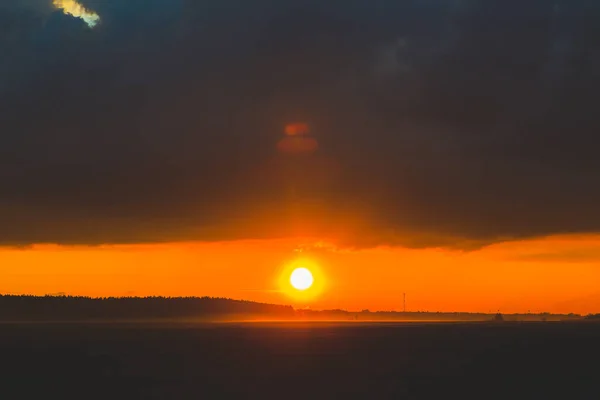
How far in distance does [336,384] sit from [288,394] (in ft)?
14.0

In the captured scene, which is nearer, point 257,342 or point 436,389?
point 436,389

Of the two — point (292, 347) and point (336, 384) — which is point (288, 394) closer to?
point (336, 384)

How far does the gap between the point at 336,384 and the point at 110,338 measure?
40.6m

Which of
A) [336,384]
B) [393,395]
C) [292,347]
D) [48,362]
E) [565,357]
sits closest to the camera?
[393,395]

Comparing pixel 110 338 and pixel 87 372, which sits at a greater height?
pixel 110 338

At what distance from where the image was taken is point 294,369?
173 ft

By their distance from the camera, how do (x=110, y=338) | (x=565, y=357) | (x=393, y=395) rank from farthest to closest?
(x=110, y=338)
(x=565, y=357)
(x=393, y=395)

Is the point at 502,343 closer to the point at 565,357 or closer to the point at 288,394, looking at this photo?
the point at 565,357

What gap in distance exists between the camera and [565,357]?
63.9m

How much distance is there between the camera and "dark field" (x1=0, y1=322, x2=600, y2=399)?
43594mm

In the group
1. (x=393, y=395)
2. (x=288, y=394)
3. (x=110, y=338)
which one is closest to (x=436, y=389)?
(x=393, y=395)

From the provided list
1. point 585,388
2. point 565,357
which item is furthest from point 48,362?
point 565,357

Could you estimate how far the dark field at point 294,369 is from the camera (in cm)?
4359

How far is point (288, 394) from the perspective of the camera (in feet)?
140
